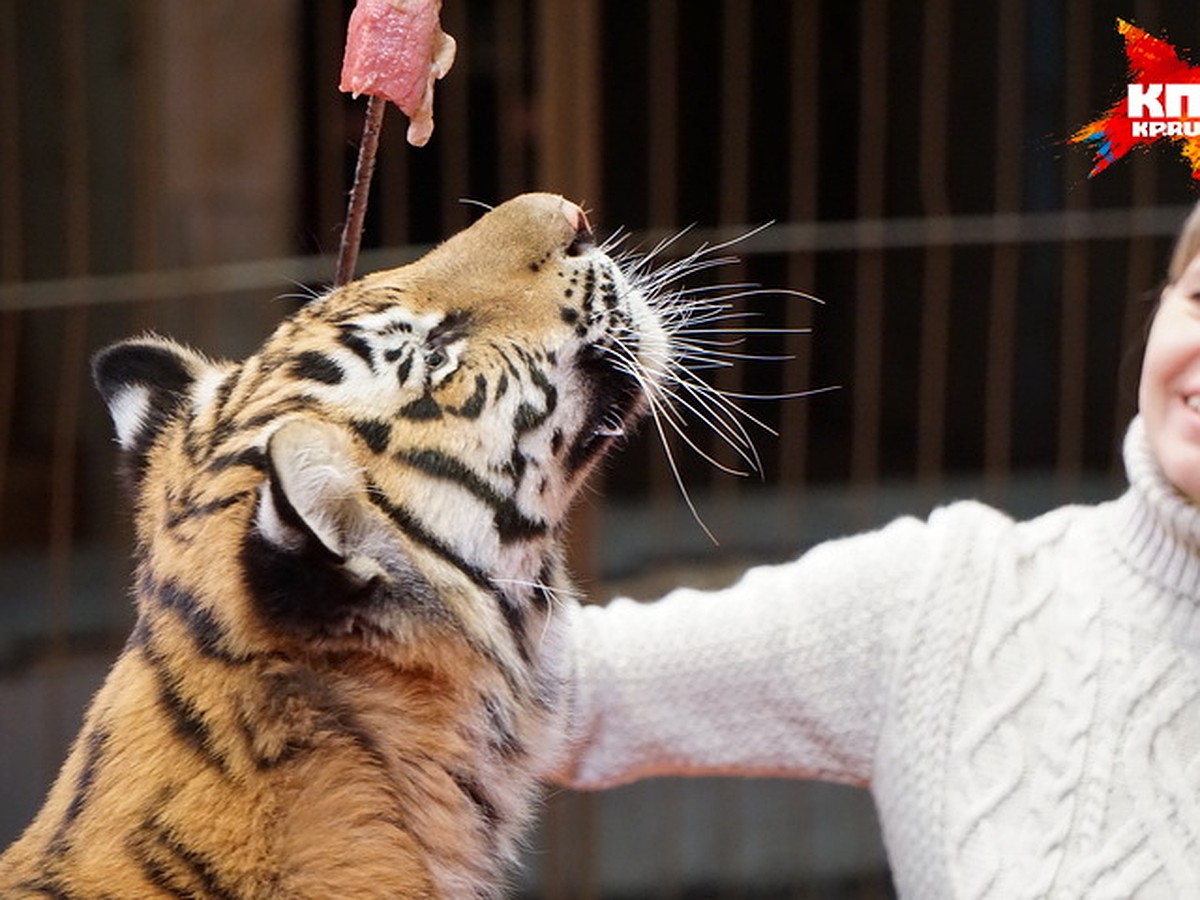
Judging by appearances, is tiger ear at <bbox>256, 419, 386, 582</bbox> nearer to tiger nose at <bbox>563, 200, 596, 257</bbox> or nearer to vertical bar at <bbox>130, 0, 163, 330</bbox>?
tiger nose at <bbox>563, 200, 596, 257</bbox>

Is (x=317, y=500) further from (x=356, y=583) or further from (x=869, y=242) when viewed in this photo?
(x=869, y=242)

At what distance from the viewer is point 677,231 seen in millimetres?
3484

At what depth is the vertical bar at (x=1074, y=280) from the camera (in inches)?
128

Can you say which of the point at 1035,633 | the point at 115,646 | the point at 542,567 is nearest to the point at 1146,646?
the point at 1035,633

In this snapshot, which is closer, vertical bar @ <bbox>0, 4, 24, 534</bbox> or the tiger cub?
the tiger cub

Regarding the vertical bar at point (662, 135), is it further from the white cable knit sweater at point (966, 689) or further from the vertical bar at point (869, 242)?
the white cable knit sweater at point (966, 689)

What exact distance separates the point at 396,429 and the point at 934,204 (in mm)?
2156

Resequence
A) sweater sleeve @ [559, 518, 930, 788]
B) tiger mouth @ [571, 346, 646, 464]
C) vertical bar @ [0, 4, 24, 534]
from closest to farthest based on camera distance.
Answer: tiger mouth @ [571, 346, 646, 464] → sweater sleeve @ [559, 518, 930, 788] → vertical bar @ [0, 4, 24, 534]

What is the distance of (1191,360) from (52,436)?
2.85 meters

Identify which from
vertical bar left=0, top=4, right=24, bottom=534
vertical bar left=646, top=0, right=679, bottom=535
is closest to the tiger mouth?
vertical bar left=646, top=0, right=679, bottom=535

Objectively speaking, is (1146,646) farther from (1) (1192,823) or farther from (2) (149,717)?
(2) (149,717)

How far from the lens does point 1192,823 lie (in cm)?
162

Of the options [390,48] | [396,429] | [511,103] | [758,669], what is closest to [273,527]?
[396,429]

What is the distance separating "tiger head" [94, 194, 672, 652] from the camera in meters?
1.37
